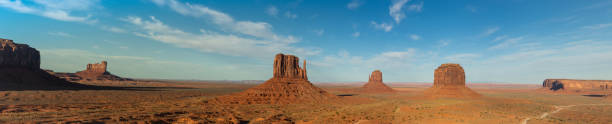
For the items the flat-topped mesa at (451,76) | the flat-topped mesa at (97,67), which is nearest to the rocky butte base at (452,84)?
the flat-topped mesa at (451,76)

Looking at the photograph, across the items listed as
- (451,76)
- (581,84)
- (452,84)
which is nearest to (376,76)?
(452,84)

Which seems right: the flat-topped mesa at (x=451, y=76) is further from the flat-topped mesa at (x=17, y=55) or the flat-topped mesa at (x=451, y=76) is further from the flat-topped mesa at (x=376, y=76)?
the flat-topped mesa at (x=17, y=55)

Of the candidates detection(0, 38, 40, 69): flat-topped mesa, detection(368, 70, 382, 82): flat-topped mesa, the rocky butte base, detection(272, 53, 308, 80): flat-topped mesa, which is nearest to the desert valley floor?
detection(272, 53, 308, 80): flat-topped mesa

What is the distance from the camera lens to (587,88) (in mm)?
92625

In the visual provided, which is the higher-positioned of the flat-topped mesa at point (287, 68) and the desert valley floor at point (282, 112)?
the flat-topped mesa at point (287, 68)

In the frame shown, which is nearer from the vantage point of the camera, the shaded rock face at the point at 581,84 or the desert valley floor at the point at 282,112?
the desert valley floor at the point at 282,112

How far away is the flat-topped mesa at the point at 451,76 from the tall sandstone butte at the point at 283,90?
30415 millimetres

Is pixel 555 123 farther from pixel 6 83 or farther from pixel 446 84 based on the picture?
pixel 6 83

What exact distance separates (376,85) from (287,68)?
193ft

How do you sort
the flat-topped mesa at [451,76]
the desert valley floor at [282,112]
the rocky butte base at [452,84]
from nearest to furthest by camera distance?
the desert valley floor at [282,112] < the rocky butte base at [452,84] < the flat-topped mesa at [451,76]

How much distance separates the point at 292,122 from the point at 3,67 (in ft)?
283

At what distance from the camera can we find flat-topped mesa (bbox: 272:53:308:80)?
4984 centimetres

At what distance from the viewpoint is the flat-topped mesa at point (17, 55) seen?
196 ft

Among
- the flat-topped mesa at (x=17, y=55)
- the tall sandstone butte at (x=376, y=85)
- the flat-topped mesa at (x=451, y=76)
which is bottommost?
the tall sandstone butte at (x=376, y=85)
